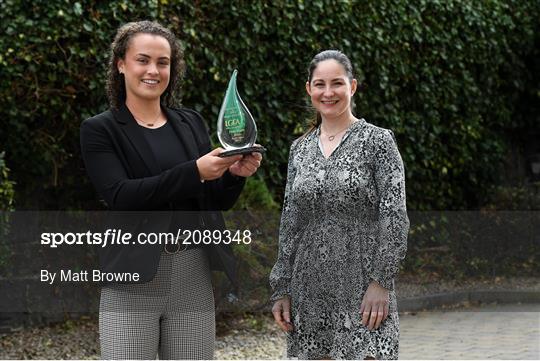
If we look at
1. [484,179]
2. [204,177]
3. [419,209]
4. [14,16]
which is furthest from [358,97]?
[204,177]

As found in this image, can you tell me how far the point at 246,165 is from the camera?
3.08 m

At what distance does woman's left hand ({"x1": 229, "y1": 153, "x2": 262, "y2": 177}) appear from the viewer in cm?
305

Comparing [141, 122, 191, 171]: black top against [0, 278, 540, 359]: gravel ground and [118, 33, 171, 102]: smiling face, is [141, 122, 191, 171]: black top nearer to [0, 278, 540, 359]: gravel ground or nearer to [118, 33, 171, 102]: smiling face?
[118, 33, 171, 102]: smiling face

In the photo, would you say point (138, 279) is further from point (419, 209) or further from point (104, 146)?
point (419, 209)

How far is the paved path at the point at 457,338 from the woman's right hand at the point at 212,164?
3637mm

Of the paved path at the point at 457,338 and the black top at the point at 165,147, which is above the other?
the black top at the point at 165,147

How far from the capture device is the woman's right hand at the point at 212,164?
2949mm

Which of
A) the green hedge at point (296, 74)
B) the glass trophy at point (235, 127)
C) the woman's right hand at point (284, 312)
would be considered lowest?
the woman's right hand at point (284, 312)

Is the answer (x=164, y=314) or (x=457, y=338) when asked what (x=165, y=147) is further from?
(x=457, y=338)

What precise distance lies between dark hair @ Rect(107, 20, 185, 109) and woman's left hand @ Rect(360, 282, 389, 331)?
966mm

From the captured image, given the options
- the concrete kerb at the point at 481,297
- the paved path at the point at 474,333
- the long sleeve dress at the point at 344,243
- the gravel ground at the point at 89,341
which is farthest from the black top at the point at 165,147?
the concrete kerb at the point at 481,297

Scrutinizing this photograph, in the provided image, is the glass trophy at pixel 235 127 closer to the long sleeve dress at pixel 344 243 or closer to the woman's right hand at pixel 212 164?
the woman's right hand at pixel 212 164

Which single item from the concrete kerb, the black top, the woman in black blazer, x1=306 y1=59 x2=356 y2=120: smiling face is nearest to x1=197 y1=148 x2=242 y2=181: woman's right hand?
the woman in black blazer

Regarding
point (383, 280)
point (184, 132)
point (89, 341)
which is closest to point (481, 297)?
point (89, 341)
